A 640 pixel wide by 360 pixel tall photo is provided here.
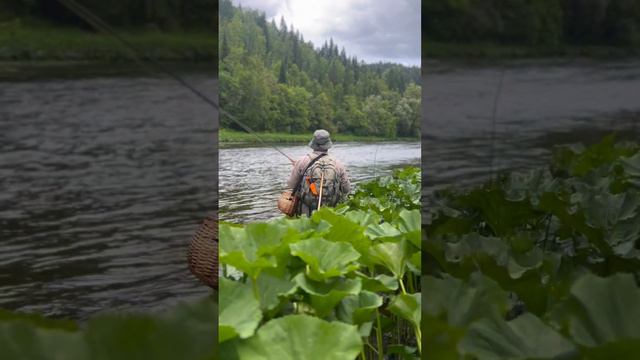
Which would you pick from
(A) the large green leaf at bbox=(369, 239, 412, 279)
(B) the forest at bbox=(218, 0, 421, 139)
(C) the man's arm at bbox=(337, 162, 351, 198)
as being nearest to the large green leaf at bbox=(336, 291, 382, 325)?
(A) the large green leaf at bbox=(369, 239, 412, 279)

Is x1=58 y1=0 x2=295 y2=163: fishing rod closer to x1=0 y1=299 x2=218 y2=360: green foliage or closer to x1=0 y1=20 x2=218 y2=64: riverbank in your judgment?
x1=0 y1=20 x2=218 y2=64: riverbank

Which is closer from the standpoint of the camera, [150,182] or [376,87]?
[150,182]

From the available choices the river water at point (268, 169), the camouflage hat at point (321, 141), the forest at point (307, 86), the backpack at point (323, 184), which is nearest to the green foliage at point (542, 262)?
the backpack at point (323, 184)

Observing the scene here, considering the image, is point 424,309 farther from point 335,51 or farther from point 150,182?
point 335,51

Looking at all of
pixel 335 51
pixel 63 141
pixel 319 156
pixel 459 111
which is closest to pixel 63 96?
pixel 63 141

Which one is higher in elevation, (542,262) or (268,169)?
(542,262)

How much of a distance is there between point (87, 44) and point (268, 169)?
6.56 m

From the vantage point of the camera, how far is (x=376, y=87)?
9.66 metres

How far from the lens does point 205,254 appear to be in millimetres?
432

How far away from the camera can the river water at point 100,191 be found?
36cm

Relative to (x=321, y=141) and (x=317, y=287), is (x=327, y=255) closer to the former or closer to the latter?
(x=317, y=287)

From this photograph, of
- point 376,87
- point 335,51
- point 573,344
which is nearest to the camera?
point 573,344

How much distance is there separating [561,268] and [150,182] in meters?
0.28

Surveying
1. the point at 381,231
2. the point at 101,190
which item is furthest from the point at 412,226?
the point at 101,190
